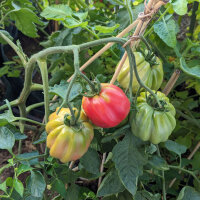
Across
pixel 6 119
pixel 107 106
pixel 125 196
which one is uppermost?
pixel 107 106

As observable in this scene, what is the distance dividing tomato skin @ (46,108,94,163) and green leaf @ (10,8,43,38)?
45 cm

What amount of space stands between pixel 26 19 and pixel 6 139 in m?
0.48

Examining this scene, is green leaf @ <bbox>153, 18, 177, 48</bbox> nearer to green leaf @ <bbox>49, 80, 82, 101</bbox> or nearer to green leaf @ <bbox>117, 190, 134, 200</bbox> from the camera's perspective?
green leaf @ <bbox>49, 80, 82, 101</bbox>

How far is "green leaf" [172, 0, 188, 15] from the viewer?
0.56 m

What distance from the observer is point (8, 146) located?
0.60m

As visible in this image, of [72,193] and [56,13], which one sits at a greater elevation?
[56,13]

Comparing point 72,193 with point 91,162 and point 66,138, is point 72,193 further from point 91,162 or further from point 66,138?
point 66,138

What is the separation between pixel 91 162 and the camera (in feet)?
2.21

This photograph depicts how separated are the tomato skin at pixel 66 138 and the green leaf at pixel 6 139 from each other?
0.11 m

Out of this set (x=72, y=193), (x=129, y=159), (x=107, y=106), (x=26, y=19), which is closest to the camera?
(x=107, y=106)

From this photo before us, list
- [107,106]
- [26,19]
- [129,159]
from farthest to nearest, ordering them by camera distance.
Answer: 1. [26,19]
2. [129,159]
3. [107,106]

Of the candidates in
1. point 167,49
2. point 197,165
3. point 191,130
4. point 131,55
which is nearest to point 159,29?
point 131,55

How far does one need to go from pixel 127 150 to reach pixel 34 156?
259 mm

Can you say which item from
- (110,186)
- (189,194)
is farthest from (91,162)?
(189,194)
